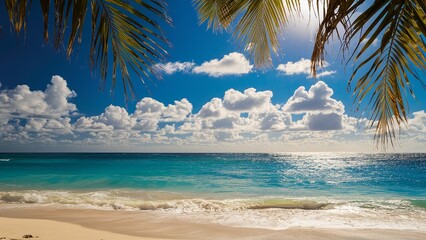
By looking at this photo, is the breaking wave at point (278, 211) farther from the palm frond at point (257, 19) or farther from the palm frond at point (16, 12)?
the palm frond at point (16, 12)

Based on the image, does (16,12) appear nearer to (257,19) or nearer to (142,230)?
(257,19)

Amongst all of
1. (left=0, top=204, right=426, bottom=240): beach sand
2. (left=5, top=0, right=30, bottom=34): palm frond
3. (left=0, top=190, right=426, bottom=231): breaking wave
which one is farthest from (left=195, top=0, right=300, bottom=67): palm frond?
(left=0, top=190, right=426, bottom=231): breaking wave

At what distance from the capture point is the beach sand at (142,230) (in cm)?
667

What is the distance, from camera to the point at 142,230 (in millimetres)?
7676

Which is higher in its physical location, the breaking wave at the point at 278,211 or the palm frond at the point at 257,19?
the palm frond at the point at 257,19

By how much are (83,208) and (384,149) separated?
1001cm

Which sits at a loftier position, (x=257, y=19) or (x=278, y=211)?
(x=257, y=19)

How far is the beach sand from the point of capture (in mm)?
6673

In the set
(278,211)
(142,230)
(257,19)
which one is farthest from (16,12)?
(278,211)

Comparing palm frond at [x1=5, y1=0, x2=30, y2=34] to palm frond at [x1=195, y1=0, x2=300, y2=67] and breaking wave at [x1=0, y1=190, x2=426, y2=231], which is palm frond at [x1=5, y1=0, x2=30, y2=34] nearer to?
palm frond at [x1=195, y1=0, x2=300, y2=67]

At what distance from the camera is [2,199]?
12.8m

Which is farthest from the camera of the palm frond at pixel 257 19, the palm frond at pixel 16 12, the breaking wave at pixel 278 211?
the breaking wave at pixel 278 211

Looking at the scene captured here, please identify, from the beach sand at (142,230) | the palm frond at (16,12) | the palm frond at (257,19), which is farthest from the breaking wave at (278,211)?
the palm frond at (16,12)

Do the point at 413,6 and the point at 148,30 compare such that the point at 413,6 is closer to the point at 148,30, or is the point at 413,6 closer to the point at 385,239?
the point at 148,30
